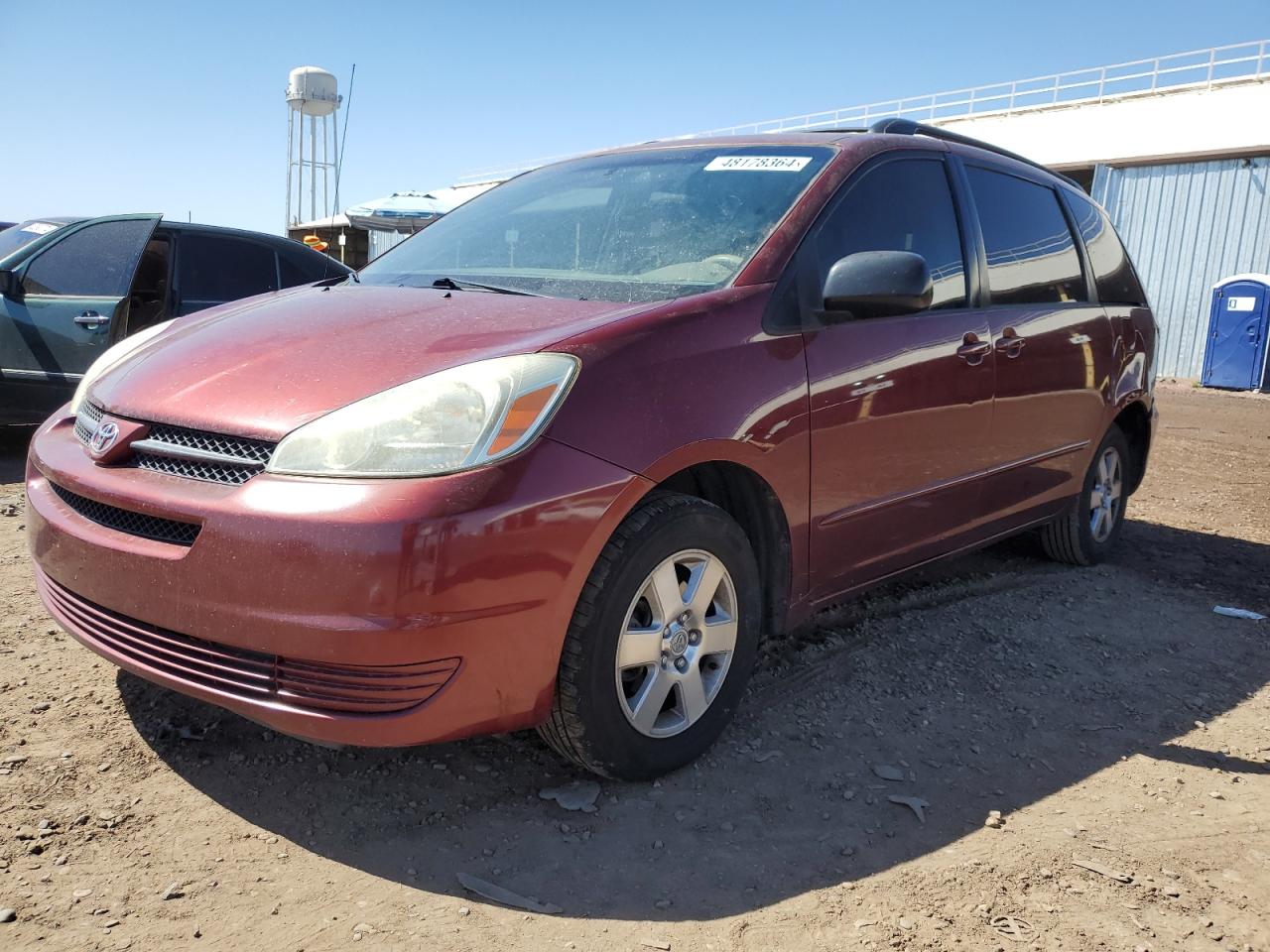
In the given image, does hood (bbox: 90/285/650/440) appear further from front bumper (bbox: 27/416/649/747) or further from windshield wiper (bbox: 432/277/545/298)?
front bumper (bbox: 27/416/649/747)

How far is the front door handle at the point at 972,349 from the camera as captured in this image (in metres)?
3.45

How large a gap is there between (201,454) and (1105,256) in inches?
158

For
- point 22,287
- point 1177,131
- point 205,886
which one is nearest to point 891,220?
point 205,886

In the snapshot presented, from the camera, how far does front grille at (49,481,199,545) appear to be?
2189 millimetres

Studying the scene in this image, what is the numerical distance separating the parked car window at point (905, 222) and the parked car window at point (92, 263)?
15.5 ft

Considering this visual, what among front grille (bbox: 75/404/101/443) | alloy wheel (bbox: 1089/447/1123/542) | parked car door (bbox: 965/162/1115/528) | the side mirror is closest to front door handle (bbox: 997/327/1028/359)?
parked car door (bbox: 965/162/1115/528)

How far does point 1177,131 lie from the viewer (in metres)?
17.0

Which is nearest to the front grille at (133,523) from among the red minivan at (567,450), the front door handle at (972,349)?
the red minivan at (567,450)

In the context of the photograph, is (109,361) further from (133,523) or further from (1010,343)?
(1010,343)

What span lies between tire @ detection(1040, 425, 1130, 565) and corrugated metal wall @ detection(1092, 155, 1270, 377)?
1260 centimetres

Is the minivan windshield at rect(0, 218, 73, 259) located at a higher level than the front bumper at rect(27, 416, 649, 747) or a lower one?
higher

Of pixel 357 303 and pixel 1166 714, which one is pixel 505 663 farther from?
pixel 1166 714

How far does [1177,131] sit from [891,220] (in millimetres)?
16659

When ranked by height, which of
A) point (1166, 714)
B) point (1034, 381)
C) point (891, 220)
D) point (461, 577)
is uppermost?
point (891, 220)
